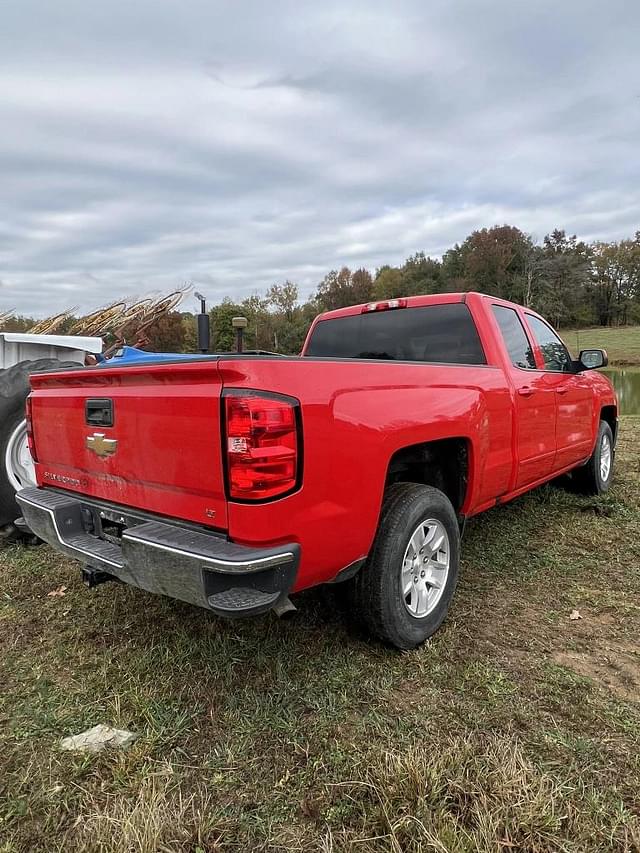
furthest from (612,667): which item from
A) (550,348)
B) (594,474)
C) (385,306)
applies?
(594,474)

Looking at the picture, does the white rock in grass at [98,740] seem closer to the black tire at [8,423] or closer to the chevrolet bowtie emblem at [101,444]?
the chevrolet bowtie emblem at [101,444]

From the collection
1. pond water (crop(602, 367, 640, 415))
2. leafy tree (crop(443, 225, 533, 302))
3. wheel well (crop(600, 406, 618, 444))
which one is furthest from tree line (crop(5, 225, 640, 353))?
wheel well (crop(600, 406, 618, 444))

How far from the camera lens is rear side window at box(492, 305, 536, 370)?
4.05 m

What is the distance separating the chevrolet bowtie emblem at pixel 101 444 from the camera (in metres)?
2.57

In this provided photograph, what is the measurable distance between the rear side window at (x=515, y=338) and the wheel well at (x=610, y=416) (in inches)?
81.9

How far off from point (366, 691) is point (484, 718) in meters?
0.52

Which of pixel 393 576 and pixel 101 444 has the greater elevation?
pixel 101 444

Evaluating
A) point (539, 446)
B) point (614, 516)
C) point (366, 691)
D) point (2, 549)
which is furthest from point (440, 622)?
point (2, 549)

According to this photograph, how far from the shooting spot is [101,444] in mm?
2650

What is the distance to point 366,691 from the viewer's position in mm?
2543

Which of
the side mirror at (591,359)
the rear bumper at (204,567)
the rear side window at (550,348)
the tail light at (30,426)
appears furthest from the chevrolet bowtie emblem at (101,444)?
the side mirror at (591,359)

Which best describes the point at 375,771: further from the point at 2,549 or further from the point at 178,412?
the point at 2,549

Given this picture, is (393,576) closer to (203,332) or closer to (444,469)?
(444,469)

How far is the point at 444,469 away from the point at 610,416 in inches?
148
